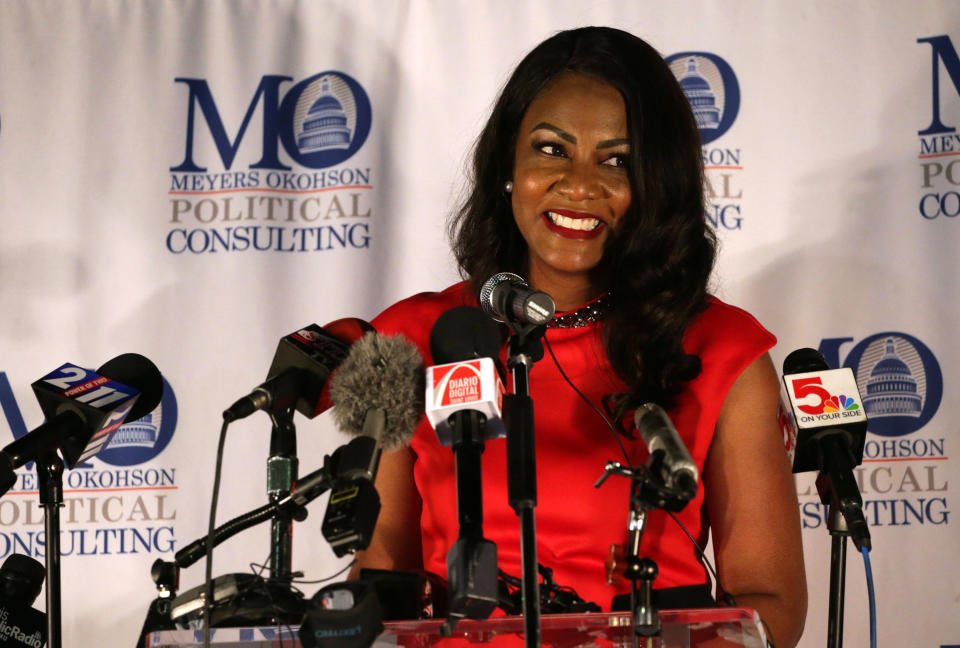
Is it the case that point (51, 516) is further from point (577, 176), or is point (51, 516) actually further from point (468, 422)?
point (577, 176)

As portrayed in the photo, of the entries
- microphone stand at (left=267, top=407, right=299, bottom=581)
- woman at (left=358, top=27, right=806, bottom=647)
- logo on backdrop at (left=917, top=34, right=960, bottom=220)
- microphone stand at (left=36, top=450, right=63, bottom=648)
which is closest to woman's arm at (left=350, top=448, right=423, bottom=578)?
woman at (left=358, top=27, right=806, bottom=647)

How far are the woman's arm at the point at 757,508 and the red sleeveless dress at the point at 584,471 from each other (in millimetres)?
40

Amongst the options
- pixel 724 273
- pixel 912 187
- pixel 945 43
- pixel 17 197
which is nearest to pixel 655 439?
pixel 724 273

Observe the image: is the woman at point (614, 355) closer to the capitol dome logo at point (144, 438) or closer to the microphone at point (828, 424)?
the microphone at point (828, 424)

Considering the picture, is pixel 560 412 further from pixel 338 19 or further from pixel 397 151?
pixel 338 19

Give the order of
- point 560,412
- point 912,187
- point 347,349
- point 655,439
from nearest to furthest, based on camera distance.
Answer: point 655,439 < point 347,349 < point 560,412 < point 912,187

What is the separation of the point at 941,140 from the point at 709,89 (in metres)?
0.63

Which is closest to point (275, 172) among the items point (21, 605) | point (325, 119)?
point (325, 119)

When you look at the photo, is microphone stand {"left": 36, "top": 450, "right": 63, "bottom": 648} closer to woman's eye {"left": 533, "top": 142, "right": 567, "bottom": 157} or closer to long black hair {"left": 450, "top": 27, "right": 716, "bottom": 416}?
long black hair {"left": 450, "top": 27, "right": 716, "bottom": 416}

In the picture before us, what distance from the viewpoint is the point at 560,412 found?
242 centimetres

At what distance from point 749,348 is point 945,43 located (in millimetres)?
1212

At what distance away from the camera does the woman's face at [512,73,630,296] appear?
8.05ft

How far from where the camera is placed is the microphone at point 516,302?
1.44 metres

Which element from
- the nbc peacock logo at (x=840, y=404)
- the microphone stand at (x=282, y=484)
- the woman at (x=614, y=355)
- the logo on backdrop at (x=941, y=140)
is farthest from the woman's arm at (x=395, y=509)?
the logo on backdrop at (x=941, y=140)
